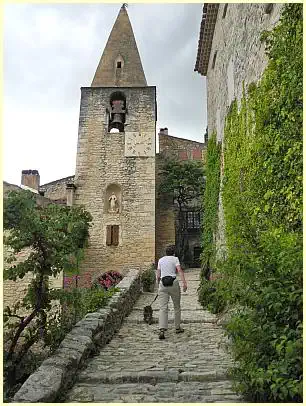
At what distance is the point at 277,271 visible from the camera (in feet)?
11.3

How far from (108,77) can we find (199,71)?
24.4 ft

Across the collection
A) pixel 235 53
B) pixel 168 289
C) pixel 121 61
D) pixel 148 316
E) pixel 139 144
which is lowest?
pixel 148 316

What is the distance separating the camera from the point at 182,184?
20.5 meters

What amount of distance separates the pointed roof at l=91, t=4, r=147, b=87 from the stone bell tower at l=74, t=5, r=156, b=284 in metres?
0.06

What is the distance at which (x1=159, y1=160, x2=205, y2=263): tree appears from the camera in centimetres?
2061

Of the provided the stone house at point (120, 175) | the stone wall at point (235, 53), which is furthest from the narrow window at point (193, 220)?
the stone wall at point (235, 53)

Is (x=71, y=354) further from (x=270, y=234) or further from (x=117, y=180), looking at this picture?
(x=117, y=180)

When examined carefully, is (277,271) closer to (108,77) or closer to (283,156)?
(283,156)

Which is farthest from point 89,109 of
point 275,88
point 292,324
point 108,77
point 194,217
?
point 292,324

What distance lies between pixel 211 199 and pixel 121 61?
12858 millimetres

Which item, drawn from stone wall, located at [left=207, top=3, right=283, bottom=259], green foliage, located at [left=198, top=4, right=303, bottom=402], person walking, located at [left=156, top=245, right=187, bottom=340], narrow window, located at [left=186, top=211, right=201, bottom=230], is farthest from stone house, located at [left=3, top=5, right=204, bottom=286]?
person walking, located at [left=156, top=245, right=187, bottom=340]

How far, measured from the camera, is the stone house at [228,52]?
22.8 feet

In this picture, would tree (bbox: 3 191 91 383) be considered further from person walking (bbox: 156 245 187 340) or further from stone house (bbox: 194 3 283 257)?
stone house (bbox: 194 3 283 257)

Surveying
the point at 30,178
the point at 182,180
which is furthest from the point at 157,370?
the point at 30,178
